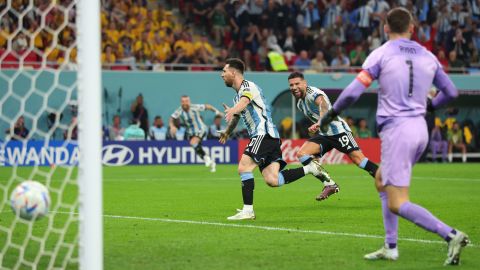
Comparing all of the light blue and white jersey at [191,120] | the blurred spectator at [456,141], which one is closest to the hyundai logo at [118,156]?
the light blue and white jersey at [191,120]

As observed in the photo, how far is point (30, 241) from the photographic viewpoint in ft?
29.5

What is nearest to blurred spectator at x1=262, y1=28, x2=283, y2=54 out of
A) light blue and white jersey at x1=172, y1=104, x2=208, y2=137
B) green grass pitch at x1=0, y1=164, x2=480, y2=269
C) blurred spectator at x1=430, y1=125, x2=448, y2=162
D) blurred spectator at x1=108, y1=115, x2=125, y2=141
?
blurred spectator at x1=108, y1=115, x2=125, y2=141

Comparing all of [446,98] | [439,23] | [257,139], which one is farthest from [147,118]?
[446,98]

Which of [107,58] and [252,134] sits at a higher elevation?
[107,58]

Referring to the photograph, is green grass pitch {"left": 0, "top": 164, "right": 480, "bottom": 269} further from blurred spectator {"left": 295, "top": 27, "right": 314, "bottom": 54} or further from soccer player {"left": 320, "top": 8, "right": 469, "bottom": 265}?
blurred spectator {"left": 295, "top": 27, "right": 314, "bottom": 54}

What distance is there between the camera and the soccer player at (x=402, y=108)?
724cm

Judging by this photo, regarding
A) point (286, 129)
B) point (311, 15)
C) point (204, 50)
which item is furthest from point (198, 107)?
point (311, 15)

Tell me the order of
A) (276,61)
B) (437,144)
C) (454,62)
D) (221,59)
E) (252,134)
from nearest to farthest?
(252,134) < (221,59) < (276,61) < (437,144) < (454,62)

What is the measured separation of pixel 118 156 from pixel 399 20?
1982cm

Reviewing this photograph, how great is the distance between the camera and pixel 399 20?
24.3 ft

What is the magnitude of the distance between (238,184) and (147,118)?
9579mm

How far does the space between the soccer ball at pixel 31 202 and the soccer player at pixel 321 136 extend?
269 inches

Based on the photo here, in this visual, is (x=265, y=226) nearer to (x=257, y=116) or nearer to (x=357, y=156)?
(x=257, y=116)

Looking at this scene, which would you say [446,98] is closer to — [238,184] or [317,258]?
[317,258]
